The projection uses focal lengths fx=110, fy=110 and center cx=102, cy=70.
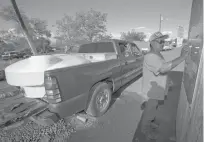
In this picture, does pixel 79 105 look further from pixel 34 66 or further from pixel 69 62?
pixel 34 66

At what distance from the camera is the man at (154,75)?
72.3 inches

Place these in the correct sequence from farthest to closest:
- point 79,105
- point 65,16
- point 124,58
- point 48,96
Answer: point 65,16
point 124,58
point 79,105
point 48,96

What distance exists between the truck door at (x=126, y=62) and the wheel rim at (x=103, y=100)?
3.18ft

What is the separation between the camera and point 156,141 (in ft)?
6.77

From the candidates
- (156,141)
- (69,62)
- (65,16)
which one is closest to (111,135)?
(156,141)

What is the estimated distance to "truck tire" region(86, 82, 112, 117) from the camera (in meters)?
2.62

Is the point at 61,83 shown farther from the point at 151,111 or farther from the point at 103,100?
the point at 151,111

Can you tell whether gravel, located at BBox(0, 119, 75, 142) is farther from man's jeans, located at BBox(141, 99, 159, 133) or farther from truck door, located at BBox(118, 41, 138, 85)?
truck door, located at BBox(118, 41, 138, 85)

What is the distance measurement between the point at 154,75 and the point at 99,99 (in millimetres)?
1468

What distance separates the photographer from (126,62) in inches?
151

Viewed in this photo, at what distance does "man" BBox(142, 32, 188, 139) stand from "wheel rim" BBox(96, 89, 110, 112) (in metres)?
1.08

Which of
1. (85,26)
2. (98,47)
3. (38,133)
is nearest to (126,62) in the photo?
(98,47)

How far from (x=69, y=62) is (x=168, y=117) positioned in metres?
2.71

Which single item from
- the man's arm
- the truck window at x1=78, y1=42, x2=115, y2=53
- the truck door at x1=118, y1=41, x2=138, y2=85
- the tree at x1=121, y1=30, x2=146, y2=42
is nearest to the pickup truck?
the truck door at x1=118, y1=41, x2=138, y2=85
